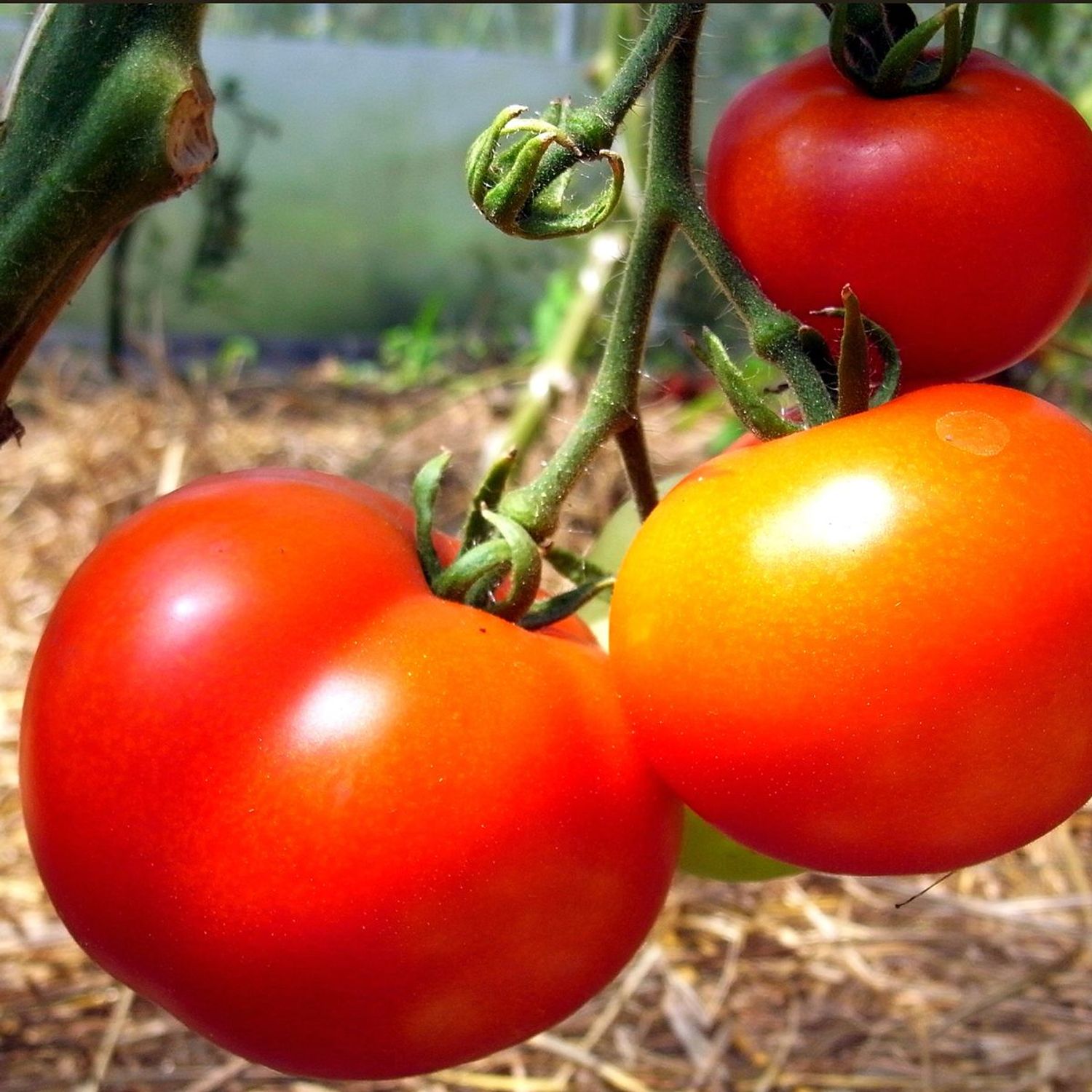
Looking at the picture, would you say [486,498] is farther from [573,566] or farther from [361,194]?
[361,194]

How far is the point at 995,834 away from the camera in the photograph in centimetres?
42

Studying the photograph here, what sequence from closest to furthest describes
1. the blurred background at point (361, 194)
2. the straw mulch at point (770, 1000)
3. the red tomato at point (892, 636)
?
the red tomato at point (892, 636)
the straw mulch at point (770, 1000)
the blurred background at point (361, 194)

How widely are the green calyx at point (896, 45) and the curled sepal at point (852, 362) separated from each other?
0.09 m

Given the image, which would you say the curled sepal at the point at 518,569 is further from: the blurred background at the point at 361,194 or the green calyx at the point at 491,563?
the blurred background at the point at 361,194

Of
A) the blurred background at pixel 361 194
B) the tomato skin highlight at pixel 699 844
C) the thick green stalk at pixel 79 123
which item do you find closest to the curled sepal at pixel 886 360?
the tomato skin highlight at pixel 699 844

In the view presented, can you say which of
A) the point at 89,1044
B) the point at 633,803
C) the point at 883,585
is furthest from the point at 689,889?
the point at 883,585

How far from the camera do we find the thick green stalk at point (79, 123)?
0.44 m

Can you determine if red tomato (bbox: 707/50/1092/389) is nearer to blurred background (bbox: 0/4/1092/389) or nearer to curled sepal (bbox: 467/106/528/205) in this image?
curled sepal (bbox: 467/106/528/205)

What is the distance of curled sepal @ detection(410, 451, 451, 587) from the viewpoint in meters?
0.52

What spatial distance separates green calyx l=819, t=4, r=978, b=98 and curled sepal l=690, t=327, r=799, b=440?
0.11 meters

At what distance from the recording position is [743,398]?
46cm

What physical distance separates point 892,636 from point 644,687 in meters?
0.09

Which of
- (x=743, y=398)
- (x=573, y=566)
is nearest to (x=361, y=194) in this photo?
(x=573, y=566)

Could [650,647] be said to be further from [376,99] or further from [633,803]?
[376,99]
